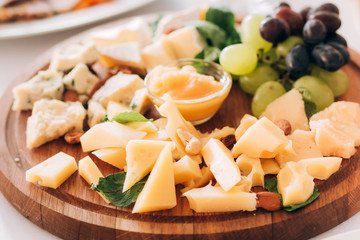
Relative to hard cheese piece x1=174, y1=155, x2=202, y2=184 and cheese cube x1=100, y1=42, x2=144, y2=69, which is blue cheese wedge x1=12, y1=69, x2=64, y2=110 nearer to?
cheese cube x1=100, y1=42, x2=144, y2=69

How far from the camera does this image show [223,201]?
1323 millimetres

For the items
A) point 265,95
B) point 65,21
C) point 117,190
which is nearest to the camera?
point 117,190

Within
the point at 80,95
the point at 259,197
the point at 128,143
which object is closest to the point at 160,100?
the point at 128,143

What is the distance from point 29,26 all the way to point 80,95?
852 millimetres

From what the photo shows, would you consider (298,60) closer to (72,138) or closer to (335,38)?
(335,38)

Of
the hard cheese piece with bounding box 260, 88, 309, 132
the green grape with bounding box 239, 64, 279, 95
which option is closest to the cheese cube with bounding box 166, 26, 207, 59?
the green grape with bounding box 239, 64, 279, 95

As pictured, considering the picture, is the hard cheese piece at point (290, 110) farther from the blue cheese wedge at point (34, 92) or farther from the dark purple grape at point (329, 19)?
the blue cheese wedge at point (34, 92)

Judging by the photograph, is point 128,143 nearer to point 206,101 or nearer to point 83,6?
point 206,101

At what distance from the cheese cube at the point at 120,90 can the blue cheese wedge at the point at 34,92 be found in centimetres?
17

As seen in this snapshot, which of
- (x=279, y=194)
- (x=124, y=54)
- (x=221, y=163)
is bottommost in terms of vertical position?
(x=279, y=194)

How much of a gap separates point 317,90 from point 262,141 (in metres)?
0.47

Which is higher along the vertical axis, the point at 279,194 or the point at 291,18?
the point at 291,18

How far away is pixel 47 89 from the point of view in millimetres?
1886

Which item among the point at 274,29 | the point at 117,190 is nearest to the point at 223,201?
the point at 117,190
